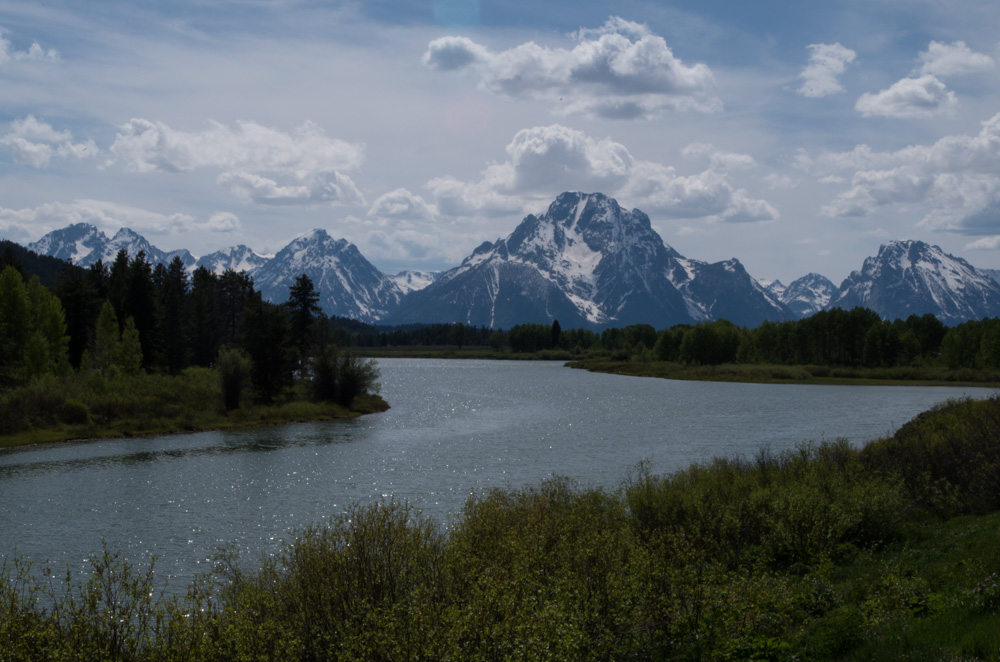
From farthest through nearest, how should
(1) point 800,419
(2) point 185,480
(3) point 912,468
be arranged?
(1) point 800,419, (2) point 185,480, (3) point 912,468

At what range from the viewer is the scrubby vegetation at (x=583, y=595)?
1217 centimetres

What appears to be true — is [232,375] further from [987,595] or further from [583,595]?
[987,595]

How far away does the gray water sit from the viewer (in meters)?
31.5

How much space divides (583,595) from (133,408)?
2513 inches

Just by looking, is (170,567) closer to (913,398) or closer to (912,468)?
(912,468)

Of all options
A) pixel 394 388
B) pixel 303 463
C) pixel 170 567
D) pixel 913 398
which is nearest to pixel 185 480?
pixel 303 463

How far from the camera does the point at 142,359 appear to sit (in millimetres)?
90125

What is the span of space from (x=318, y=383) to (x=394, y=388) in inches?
1632

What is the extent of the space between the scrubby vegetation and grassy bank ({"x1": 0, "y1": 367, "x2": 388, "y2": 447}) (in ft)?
146

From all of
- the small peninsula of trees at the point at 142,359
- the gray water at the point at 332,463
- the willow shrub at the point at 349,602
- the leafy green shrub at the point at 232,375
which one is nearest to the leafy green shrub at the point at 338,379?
the small peninsula of trees at the point at 142,359

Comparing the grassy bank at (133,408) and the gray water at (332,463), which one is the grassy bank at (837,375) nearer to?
the gray water at (332,463)

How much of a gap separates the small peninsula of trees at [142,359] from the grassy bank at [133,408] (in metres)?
0.12

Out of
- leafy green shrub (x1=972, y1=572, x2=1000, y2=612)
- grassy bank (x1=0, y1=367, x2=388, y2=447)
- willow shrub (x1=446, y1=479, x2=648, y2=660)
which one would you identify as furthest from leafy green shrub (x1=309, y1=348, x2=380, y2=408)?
leafy green shrub (x1=972, y1=572, x2=1000, y2=612)

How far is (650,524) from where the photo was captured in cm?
2398
